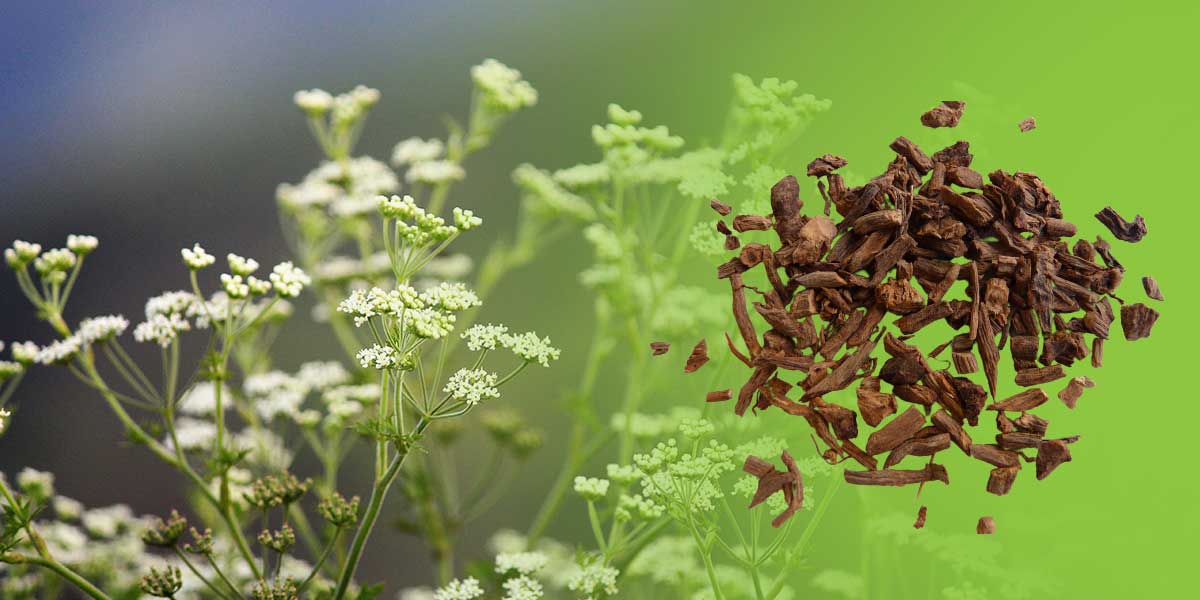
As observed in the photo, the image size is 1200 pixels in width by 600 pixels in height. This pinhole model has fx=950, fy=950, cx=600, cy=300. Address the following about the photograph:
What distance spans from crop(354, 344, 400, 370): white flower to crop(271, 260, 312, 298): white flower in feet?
0.36

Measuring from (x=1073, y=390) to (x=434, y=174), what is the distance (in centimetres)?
75

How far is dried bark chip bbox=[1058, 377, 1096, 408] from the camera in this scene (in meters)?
0.92

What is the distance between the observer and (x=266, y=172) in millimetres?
1786

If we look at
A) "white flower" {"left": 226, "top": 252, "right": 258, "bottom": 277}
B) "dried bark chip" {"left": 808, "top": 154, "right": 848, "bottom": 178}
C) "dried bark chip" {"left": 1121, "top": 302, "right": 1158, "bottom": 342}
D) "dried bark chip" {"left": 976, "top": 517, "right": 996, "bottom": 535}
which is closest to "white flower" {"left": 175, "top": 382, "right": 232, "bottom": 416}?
"white flower" {"left": 226, "top": 252, "right": 258, "bottom": 277}

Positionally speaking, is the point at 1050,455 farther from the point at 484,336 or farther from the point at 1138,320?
the point at 484,336

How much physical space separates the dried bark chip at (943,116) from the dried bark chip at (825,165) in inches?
5.2

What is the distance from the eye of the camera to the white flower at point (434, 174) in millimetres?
1162

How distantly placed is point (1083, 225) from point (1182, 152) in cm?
14

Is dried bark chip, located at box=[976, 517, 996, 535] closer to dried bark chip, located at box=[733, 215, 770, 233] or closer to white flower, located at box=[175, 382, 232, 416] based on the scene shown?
dried bark chip, located at box=[733, 215, 770, 233]

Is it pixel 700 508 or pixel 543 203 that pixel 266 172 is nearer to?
pixel 543 203

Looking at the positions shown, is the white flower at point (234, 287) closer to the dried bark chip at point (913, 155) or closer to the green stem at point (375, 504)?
the green stem at point (375, 504)

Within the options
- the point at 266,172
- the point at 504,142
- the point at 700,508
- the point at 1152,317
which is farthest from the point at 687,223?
the point at 266,172

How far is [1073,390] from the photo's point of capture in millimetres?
924

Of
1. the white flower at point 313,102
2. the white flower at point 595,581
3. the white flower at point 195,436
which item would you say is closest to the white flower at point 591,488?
the white flower at point 595,581
